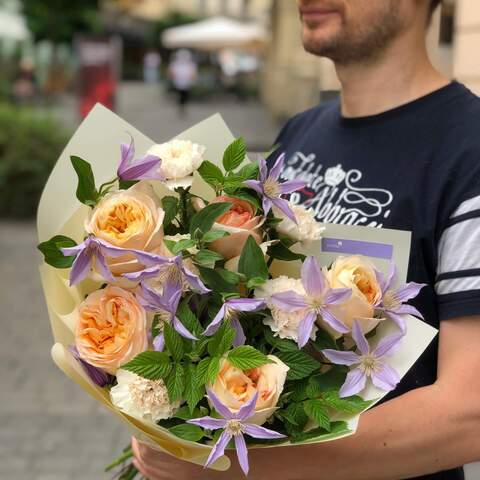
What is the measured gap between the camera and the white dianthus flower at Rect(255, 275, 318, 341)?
4.35 ft

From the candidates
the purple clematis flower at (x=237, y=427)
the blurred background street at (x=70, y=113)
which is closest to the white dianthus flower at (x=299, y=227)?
the purple clematis flower at (x=237, y=427)

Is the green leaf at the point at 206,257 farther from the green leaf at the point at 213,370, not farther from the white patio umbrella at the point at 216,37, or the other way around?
the white patio umbrella at the point at 216,37

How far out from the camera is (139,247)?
4.40 feet

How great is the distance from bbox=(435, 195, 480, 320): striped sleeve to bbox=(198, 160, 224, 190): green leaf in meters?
0.47

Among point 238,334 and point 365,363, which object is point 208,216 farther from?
point 365,363

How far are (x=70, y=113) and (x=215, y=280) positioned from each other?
2560 cm

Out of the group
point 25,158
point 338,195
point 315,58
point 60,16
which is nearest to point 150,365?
point 338,195

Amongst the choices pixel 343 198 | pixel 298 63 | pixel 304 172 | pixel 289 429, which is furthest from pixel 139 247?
pixel 298 63

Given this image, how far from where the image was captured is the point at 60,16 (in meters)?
33.3

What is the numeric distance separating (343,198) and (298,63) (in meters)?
19.7

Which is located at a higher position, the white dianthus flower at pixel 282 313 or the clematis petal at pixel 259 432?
the white dianthus flower at pixel 282 313

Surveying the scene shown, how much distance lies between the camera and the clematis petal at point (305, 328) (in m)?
1.29

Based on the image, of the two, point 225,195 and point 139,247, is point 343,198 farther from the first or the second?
point 139,247

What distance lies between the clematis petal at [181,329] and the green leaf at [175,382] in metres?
0.05
